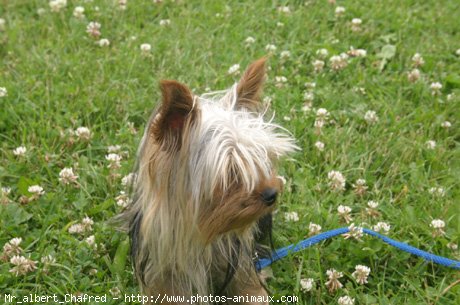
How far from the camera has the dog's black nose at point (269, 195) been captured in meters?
2.66

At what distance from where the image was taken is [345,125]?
4539 mm

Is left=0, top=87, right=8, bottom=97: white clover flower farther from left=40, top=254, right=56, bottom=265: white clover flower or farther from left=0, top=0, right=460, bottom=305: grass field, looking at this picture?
left=40, top=254, right=56, bottom=265: white clover flower

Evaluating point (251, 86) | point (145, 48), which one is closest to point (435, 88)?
point (145, 48)

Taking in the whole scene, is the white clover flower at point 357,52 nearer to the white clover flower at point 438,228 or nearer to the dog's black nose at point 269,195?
the white clover flower at point 438,228

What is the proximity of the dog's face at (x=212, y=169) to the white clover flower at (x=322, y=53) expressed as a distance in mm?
2412

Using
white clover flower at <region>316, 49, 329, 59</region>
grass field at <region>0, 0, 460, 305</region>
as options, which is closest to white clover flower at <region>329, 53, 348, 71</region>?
grass field at <region>0, 0, 460, 305</region>

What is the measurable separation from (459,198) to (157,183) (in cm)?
211

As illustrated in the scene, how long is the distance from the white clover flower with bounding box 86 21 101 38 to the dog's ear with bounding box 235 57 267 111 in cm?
265

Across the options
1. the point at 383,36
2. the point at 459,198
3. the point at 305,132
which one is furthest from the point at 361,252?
the point at 383,36

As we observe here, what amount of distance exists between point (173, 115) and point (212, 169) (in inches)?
11.4

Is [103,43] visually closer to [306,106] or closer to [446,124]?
[306,106]

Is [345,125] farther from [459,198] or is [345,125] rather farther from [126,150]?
[126,150]

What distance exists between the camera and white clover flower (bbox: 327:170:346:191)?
155 inches

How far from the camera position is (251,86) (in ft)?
9.53
